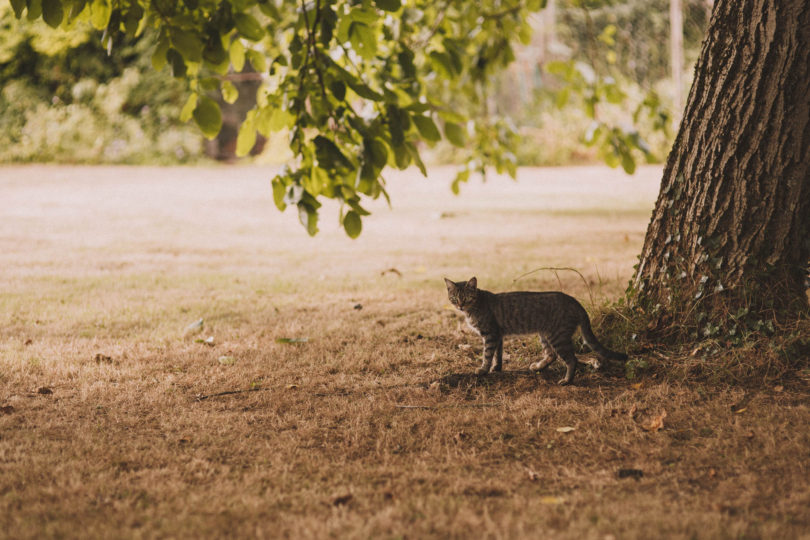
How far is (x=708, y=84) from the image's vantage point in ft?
13.8

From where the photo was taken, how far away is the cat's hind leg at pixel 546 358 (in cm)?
436

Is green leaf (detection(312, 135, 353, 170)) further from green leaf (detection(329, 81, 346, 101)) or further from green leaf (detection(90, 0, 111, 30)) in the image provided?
green leaf (detection(90, 0, 111, 30))

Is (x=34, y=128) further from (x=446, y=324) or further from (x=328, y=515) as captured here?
(x=328, y=515)

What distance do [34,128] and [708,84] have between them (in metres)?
16.1

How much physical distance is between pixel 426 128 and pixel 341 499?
1.47 metres

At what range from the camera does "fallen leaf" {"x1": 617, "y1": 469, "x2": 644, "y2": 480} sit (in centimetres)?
292

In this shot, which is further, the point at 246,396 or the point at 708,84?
the point at 708,84

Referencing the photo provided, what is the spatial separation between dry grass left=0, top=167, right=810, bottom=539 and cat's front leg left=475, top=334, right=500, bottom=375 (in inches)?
4.4

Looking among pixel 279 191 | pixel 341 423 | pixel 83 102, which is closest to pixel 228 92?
pixel 279 191

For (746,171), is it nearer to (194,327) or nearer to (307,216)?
(307,216)

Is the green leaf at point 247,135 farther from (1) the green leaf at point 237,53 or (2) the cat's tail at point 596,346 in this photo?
(2) the cat's tail at point 596,346

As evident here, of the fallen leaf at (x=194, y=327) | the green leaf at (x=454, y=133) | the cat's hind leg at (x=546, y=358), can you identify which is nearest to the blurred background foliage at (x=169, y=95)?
the fallen leaf at (x=194, y=327)

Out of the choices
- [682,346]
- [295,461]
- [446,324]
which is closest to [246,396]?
[295,461]

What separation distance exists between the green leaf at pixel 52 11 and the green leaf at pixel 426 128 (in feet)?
4.58
